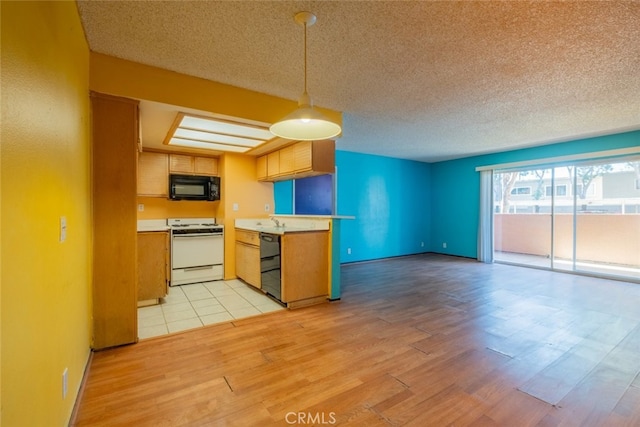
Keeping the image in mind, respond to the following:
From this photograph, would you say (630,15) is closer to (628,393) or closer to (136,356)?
(628,393)

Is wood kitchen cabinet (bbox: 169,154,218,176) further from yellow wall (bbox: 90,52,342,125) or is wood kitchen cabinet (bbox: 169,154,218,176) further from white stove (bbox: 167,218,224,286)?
yellow wall (bbox: 90,52,342,125)

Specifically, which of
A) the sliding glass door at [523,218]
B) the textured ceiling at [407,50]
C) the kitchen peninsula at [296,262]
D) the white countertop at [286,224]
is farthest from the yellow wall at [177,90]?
the sliding glass door at [523,218]

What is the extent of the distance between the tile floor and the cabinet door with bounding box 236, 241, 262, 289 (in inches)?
5.9

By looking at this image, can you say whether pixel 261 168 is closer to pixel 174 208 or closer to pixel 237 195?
pixel 237 195

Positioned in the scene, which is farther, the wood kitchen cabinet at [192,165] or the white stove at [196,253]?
the wood kitchen cabinet at [192,165]

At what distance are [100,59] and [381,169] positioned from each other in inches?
217

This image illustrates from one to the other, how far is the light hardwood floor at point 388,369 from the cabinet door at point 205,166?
283 centimetres

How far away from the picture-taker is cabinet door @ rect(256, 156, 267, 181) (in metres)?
4.76

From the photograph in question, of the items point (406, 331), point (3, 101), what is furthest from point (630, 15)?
point (3, 101)

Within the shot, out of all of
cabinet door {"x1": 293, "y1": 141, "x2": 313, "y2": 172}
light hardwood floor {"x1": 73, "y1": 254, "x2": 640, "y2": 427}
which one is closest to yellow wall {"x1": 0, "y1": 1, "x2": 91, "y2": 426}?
light hardwood floor {"x1": 73, "y1": 254, "x2": 640, "y2": 427}

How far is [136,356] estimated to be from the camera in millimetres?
2336

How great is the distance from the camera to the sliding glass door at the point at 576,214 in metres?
4.87

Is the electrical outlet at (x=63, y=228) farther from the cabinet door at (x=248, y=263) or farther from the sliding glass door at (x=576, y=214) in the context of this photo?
the sliding glass door at (x=576, y=214)

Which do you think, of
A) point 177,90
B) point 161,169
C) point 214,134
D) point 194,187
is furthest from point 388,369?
point 161,169
